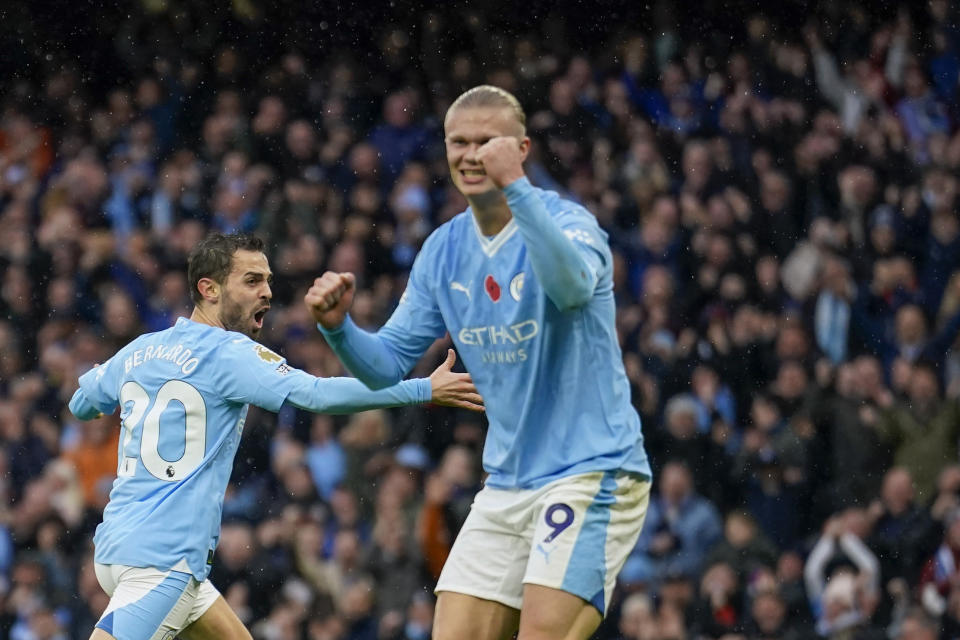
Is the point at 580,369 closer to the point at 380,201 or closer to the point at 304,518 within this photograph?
the point at 304,518

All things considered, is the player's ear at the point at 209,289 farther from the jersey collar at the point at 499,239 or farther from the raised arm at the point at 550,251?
the raised arm at the point at 550,251

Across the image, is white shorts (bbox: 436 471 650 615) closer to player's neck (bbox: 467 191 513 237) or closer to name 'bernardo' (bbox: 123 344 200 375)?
player's neck (bbox: 467 191 513 237)

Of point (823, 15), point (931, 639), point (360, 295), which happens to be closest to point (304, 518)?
point (360, 295)

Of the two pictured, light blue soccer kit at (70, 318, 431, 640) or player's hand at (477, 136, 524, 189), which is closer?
player's hand at (477, 136, 524, 189)

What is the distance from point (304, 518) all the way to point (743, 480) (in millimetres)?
2781

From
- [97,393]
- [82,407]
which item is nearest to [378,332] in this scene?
[97,393]

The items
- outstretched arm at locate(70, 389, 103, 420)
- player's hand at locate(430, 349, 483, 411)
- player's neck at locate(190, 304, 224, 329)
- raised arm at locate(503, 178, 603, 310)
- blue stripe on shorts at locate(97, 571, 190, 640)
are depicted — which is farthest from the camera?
outstretched arm at locate(70, 389, 103, 420)

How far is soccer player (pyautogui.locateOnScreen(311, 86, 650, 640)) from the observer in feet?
13.7

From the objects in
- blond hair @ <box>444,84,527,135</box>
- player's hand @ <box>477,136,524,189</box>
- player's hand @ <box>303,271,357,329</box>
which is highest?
blond hair @ <box>444,84,527,135</box>

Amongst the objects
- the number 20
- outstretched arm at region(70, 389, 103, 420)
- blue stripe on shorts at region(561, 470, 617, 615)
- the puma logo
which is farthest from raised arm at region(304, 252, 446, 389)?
outstretched arm at region(70, 389, 103, 420)

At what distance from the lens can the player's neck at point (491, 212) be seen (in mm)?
4340

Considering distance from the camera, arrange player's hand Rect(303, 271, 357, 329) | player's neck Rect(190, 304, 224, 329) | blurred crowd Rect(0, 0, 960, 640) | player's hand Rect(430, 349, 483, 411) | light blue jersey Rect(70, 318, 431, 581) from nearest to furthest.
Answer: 1. player's hand Rect(303, 271, 357, 329)
2. player's hand Rect(430, 349, 483, 411)
3. light blue jersey Rect(70, 318, 431, 581)
4. player's neck Rect(190, 304, 224, 329)
5. blurred crowd Rect(0, 0, 960, 640)

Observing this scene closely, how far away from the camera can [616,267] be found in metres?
10.3

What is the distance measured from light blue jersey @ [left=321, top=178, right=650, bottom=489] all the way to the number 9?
Result: 0.10 metres
